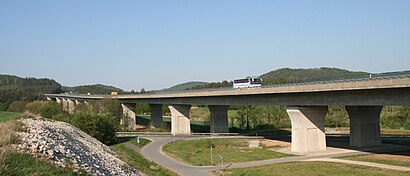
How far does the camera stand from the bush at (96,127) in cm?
5775

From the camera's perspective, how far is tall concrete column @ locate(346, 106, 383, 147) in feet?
176

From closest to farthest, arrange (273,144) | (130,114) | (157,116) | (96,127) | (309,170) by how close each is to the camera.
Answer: (309,170) → (96,127) → (273,144) → (157,116) → (130,114)

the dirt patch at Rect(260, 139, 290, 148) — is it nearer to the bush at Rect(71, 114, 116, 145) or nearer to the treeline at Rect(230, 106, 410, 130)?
the bush at Rect(71, 114, 116, 145)

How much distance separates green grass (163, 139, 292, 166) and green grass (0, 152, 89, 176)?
25083 mm

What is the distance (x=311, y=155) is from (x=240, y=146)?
1434 cm

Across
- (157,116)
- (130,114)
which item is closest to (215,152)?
(157,116)

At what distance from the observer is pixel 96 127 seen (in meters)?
57.9

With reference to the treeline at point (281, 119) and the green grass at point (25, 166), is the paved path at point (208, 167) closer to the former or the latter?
the green grass at point (25, 166)

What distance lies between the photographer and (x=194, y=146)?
197 feet

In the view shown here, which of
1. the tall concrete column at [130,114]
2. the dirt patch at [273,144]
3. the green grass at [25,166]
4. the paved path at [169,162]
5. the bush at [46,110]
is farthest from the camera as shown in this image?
the tall concrete column at [130,114]

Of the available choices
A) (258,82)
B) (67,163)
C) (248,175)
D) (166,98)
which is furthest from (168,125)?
(67,163)

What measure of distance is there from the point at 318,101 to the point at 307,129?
5291mm

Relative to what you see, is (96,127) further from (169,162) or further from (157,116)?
(157,116)

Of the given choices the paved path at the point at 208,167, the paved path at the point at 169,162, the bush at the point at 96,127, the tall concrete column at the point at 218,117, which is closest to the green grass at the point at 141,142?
the paved path at the point at 169,162
